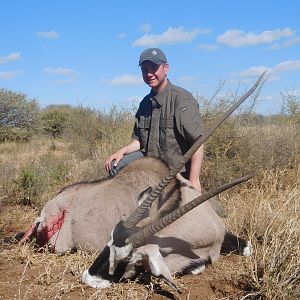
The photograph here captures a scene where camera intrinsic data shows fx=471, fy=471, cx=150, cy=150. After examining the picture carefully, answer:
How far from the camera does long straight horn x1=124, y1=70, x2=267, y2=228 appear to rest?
2.94 meters

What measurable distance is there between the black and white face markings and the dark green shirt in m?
1.42

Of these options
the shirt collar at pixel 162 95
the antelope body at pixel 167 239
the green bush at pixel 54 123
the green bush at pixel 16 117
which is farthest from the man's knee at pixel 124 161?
the green bush at pixel 54 123

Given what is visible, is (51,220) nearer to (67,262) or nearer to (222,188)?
(67,262)

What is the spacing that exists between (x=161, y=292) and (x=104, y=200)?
1.11 m

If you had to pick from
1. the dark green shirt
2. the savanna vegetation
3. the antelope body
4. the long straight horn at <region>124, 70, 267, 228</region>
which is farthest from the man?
the long straight horn at <region>124, 70, 267, 228</region>

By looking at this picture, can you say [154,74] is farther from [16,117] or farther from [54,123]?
[54,123]

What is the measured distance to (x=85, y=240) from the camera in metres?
3.94

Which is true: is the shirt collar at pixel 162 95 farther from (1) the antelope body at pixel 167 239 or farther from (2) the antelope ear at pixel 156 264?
(2) the antelope ear at pixel 156 264

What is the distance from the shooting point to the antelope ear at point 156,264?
2992 millimetres

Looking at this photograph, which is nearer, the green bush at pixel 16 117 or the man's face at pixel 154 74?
the man's face at pixel 154 74

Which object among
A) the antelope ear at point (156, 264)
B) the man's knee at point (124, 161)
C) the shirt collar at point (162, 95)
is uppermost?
the shirt collar at point (162, 95)

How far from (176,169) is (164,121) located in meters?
1.62

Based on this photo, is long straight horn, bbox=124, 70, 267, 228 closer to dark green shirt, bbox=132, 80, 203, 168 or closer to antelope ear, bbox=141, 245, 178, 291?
antelope ear, bbox=141, 245, 178, 291

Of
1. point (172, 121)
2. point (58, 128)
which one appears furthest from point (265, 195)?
point (58, 128)
